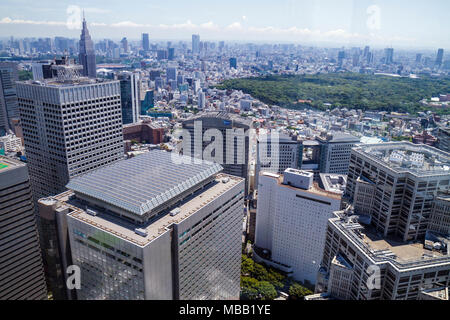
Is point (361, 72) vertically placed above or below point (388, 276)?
above

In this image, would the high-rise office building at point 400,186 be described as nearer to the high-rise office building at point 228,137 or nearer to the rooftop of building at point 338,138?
the high-rise office building at point 228,137

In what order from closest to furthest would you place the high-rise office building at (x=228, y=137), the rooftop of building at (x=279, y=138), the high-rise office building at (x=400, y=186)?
1. the high-rise office building at (x=400, y=186)
2. the high-rise office building at (x=228, y=137)
3. the rooftop of building at (x=279, y=138)

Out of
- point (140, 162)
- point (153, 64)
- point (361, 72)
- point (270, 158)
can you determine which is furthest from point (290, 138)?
point (153, 64)

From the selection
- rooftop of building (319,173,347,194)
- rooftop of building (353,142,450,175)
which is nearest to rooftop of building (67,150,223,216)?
rooftop of building (353,142,450,175)

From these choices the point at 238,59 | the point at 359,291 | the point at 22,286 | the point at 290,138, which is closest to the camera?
the point at 359,291

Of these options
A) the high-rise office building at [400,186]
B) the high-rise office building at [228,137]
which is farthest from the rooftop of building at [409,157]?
the high-rise office building at [228,137]

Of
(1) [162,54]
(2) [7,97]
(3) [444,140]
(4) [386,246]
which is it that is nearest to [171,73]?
(1) [162,54]

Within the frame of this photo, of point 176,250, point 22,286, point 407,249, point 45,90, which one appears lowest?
point 22,286

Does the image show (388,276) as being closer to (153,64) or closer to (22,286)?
(22,286)
